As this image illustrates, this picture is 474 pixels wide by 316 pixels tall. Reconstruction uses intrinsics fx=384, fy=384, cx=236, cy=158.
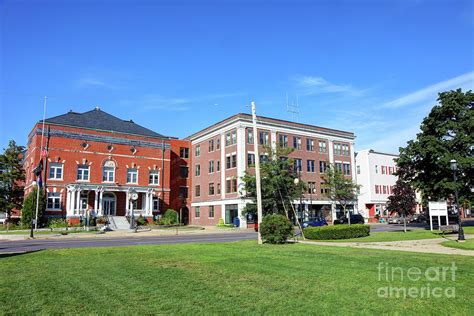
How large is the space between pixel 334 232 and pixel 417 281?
1700 centimetres

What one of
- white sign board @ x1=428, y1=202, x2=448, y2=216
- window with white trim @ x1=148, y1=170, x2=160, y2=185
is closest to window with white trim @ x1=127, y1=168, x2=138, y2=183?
window with white trim @ x1=148, y1=170, x2=160, y2=185

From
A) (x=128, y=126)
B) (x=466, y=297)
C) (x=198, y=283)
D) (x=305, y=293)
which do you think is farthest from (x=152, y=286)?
(x=128, y=126)

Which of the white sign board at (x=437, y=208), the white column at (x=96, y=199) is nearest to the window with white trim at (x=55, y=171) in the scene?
the white column at (x=96, y=199)

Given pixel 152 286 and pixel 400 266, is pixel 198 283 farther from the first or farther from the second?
pixel 400 266

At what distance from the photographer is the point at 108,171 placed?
53.4 m

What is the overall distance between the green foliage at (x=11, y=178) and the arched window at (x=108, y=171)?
12.8 m

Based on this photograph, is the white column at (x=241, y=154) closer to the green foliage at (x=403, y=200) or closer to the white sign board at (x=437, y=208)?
the green foliage at (x=403, y=200)

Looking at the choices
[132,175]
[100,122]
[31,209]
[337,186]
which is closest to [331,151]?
[337,186]

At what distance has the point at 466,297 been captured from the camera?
723 centimetres

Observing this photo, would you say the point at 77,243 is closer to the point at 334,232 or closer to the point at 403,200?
the point at 334,232

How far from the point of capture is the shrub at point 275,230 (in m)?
20.8

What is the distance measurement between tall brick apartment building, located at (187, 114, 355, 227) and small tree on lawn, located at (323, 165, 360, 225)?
203 cm

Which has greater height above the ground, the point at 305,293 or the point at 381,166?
the point at 381,166

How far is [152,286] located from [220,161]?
50.6 metres
